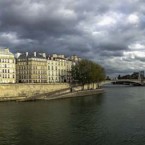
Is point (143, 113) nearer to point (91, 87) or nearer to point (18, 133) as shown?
point (18, 133)

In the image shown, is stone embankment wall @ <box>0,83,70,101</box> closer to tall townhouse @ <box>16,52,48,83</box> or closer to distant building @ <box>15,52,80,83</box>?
tall townhouse @ <box>16,52,48,83</box>

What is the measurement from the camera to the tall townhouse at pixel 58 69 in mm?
106525

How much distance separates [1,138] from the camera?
28234 mm

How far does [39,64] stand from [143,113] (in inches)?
2443

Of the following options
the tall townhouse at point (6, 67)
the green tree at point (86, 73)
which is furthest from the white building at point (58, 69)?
the tall townhouse at point (6, 67)

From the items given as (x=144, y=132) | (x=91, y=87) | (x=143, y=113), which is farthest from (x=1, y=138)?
(x=91, y=87)

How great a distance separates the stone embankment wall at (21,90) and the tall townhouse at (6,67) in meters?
11.2

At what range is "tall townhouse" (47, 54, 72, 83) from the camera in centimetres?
10653

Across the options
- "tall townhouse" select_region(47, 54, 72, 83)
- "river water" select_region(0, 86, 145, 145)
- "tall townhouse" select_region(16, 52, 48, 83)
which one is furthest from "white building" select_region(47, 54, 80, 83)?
"river water" select_region(0, 86, 145, 145)

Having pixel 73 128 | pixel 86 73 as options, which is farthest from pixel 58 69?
pixel 73 128

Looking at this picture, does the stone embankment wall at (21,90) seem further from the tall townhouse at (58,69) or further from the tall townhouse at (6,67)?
the tall townhouse at (58,69)

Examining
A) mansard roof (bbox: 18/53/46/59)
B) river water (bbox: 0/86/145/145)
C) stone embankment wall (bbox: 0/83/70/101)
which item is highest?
mansard roof (bbox: 18/53/46/59)

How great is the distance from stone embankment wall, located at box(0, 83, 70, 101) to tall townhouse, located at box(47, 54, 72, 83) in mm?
26634

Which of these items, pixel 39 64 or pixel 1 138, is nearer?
pixel 1 138
